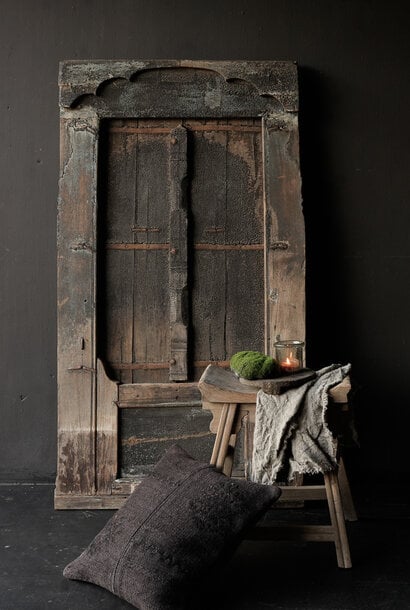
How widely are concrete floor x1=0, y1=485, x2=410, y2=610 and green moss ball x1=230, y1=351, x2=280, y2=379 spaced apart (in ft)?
2.36

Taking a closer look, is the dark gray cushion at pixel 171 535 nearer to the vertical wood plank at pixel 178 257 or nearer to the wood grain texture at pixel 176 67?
the vertical wood plank at pixel 178 257

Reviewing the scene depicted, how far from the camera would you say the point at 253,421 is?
2.56 metres

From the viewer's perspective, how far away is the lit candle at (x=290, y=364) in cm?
266

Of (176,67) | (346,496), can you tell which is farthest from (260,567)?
(176,67)

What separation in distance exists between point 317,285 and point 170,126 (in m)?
1.08

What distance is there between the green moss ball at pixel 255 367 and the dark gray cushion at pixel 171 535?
1.27ft

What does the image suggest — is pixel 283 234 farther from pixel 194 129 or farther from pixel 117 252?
pixel 117 252

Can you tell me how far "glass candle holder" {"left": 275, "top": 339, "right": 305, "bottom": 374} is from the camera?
8.73ft

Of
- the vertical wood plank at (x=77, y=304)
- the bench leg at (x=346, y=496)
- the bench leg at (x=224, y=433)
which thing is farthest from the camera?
the vertical wood plank at (x=77, y=304)

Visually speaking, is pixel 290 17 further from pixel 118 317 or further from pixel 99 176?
pixel 118 317

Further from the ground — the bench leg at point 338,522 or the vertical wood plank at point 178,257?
the vertical wood plank at point 178,257

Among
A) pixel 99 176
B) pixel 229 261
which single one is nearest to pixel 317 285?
pixel 229 261

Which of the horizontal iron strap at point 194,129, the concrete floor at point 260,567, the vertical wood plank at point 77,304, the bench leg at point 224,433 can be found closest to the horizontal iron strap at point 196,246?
the vertical wood plank at point 77,304

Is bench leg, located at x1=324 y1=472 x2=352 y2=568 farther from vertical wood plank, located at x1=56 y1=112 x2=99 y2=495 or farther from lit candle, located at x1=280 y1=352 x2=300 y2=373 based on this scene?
vertical wood plank, located at x1=56 y1=112 x2=99 y2=495
